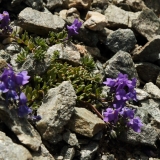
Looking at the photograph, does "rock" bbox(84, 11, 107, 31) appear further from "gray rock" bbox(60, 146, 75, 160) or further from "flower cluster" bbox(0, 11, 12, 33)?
"gray rock" bbox(60, 146, 75, 160)

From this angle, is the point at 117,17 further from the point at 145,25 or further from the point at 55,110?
the point at 55,110

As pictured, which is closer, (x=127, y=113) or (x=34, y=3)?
(x=127, y=113)

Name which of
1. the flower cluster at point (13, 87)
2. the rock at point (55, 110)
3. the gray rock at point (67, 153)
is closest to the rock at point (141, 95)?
the rock at point (55, 110)

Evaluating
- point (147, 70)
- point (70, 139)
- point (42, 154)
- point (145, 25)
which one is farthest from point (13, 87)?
point (145, 25)

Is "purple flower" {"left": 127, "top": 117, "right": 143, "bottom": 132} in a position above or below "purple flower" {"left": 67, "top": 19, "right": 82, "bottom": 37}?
below

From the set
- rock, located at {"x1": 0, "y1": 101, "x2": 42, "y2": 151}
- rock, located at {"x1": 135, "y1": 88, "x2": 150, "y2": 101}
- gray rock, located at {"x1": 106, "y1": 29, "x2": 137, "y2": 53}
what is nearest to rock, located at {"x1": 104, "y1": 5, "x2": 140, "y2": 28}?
gray rock, located at {"x1": 106, "y1": 29, "x2": 137, "y2": 53}

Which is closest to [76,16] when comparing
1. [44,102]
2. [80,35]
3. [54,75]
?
[80,35]

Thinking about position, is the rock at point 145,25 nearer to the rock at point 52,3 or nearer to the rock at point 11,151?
the rock at point 52,3
